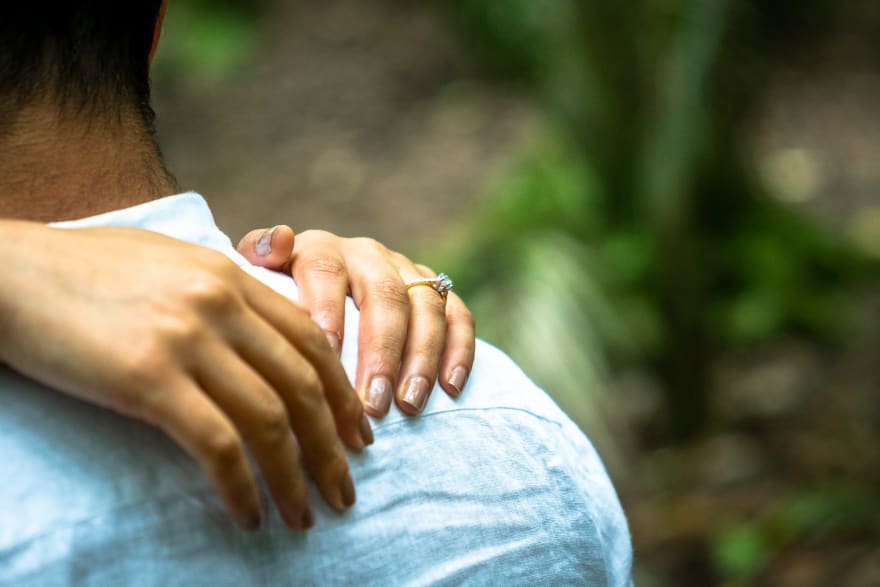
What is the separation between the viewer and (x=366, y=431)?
2.84 feet

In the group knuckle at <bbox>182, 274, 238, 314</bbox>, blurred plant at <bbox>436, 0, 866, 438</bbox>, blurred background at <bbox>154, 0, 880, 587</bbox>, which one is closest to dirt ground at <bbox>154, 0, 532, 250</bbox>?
blurred background at <bbox>154, 0, 880, 587</bbox>

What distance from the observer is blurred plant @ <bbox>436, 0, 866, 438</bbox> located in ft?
11.3

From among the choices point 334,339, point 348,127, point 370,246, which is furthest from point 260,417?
point 348,127

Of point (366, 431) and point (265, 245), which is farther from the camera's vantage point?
point (265, 245)

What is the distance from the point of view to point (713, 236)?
459 cm

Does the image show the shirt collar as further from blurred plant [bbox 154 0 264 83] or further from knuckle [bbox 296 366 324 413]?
blurred plant [bbox 154 0 264 83]

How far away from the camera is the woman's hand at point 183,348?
69 cm

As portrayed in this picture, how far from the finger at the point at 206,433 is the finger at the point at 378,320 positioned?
0.21m

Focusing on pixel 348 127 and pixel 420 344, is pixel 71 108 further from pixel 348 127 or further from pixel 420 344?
pixel 348 127

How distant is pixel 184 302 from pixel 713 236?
4.11 m

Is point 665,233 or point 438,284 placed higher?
point 438,284

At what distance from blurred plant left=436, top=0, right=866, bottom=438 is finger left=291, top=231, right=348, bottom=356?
2131mm

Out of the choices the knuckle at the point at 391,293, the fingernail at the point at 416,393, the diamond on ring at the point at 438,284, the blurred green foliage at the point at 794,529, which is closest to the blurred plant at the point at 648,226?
the blurred green foliage at the point at 794,529

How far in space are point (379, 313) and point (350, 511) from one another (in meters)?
0.23
